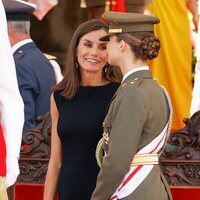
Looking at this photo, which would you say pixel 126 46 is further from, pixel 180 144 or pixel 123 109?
pixel 180 144

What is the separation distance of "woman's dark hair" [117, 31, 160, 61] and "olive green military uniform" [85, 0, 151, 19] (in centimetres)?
251

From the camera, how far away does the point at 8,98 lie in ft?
15.4

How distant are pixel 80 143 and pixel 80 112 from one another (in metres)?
0.16

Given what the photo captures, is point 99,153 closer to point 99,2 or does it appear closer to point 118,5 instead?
point 118,5

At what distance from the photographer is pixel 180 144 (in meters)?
6.20

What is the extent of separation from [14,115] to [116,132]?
0.45 metres

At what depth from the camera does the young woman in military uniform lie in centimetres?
470

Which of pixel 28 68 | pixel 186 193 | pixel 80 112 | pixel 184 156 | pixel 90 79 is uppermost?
pixel 90 79

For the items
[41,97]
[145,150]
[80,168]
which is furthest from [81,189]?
[41,97]

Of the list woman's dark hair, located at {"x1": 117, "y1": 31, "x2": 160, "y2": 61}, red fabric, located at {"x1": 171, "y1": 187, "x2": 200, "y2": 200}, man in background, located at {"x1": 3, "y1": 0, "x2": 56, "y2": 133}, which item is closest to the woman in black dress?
woman's dark hair, located at {"x1": 117, "y1": 31, "x2": 160, "y2": 61}

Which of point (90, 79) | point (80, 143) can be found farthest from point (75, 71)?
point (80, 143)

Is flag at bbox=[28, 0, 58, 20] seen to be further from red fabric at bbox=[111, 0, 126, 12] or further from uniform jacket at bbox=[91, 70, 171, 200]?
uniform jacket at bbox=[91, 70, 171, 200]

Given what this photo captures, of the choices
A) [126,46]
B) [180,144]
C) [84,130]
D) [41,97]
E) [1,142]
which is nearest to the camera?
[1,142]

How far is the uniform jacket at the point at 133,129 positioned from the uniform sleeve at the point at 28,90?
1.98 metres
